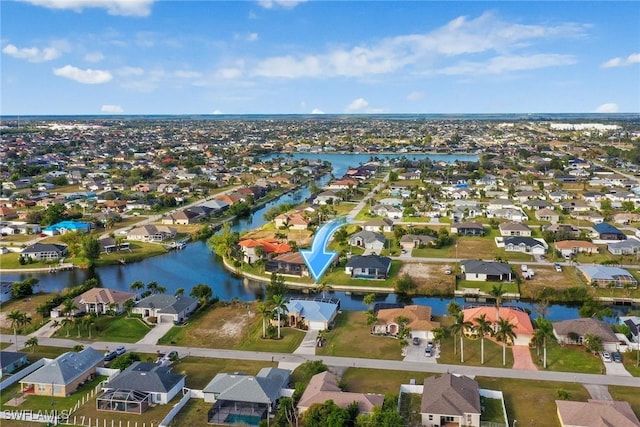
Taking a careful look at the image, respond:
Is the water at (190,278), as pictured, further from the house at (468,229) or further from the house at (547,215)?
the house at (547,215)

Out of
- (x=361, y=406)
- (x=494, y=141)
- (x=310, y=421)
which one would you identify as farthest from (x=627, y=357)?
(x=494, y=141)

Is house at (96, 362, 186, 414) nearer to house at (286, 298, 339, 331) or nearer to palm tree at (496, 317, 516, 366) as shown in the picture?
house at (286, 298, 339, 331)

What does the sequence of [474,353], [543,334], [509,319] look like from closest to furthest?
[543,334] → [474,353] → [509,319]

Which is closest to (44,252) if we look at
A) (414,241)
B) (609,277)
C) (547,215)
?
(414,241)

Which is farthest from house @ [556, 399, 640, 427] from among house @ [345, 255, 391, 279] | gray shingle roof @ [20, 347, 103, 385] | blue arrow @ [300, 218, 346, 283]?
blue arrow @ [300, 218, 346, 283]

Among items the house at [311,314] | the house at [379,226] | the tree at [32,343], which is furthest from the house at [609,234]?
the tree at [32,343]

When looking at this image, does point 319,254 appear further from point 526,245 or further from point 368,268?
point 526,245
